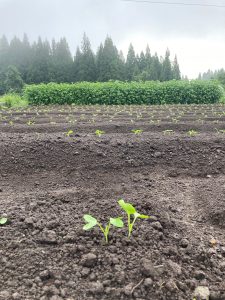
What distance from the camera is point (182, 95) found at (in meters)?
18.5

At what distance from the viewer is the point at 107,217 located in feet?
7.18

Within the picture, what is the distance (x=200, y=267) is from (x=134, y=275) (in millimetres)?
477

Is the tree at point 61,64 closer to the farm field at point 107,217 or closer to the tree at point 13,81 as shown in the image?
the tree at point 13,81

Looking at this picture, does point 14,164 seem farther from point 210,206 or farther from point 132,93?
point 132,93

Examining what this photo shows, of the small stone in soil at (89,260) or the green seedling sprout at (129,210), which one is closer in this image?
the small stone in soil at (89,260)

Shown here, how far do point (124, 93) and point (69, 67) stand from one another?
35.0 m

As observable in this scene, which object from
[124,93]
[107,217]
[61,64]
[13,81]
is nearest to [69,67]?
[61,64]

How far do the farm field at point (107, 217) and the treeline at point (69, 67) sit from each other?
41.8 m

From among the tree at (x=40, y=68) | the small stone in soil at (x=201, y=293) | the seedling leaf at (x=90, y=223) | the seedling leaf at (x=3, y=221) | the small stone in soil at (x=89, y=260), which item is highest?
the tree at (x=40, y=68)

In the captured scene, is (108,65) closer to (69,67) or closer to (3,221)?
(69,67)

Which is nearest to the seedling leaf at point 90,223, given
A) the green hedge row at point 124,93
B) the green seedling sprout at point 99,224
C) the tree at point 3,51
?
the green seedling sprout at point 99,224

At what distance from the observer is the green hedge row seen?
1691cm

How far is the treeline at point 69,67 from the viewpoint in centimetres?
4703

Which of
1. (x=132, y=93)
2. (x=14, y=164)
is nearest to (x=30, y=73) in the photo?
(x=132, y=93)
